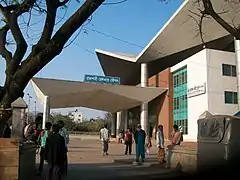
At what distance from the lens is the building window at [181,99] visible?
41344mm

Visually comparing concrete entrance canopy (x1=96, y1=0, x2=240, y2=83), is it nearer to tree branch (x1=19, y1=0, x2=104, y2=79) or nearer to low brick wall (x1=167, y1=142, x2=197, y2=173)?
low brick wall (x1=167, y1=142, x2=197, y2=173)

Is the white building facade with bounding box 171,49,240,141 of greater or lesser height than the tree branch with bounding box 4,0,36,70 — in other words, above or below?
above

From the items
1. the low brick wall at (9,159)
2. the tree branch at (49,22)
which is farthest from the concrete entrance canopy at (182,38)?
the low brick wall at (9,159)

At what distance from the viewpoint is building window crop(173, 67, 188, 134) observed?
41344mm

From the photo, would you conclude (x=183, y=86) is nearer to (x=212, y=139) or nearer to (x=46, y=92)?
(x=46, y=92)

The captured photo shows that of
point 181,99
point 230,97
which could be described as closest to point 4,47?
point 230,97

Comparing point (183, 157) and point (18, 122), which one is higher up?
point (18, 122)

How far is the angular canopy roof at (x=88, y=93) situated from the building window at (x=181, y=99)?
202 centimetres

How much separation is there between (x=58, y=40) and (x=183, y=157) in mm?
7195

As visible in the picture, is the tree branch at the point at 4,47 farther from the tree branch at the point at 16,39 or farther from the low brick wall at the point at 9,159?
the low brick wall at the point at 9,159

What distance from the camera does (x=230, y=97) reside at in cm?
3738

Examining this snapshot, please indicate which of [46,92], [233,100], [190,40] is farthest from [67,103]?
[233,100]

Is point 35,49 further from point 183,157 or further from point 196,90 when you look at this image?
point 196,90

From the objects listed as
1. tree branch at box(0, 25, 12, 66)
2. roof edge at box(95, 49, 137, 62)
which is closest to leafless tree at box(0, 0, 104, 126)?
tree branch at box(0, 25, 12, 66)
